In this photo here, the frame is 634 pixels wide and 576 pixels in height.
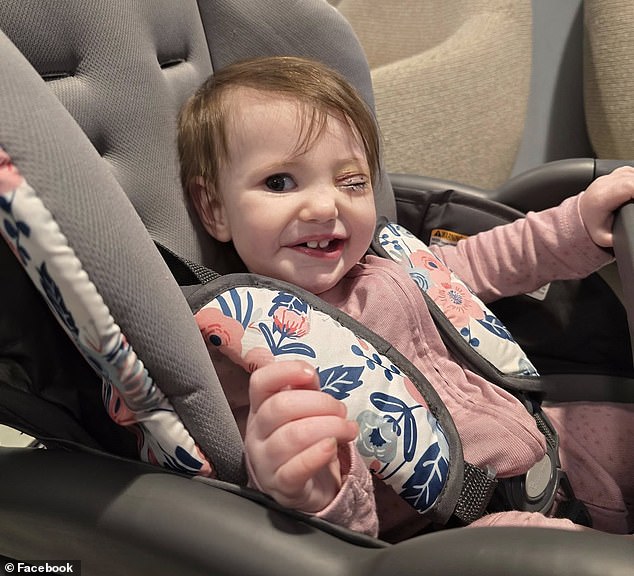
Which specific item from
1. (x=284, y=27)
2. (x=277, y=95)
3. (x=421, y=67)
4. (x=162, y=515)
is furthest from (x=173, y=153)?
(x=421, y=67)

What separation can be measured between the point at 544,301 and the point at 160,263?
61 centimetres

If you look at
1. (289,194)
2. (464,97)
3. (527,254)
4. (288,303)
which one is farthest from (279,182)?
(464,97)

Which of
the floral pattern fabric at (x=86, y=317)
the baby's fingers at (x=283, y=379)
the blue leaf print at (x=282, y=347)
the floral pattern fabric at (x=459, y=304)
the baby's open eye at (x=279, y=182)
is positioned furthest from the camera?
the floral pattern fabric at (x=459, y=304)

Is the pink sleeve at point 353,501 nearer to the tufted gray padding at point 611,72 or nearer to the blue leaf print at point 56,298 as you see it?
the blue leaf print at point 56,298

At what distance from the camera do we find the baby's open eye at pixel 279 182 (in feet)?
2.32

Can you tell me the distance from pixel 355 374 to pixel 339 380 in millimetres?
17

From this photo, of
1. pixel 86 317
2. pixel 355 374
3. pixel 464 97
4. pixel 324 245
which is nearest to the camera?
pixel 86 317

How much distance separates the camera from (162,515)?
466 millimetres

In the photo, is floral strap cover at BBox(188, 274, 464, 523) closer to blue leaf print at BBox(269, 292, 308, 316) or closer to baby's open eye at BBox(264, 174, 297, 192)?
blue leaf print at BBox(269, 292, 308, 316)

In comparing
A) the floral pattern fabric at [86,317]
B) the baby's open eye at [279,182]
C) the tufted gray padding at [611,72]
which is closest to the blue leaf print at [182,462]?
the floral pattern fabric at [86,317]

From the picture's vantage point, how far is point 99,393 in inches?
22.6

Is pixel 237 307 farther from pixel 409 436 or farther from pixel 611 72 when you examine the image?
pixel 611 72

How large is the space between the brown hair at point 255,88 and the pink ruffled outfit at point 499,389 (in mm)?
176

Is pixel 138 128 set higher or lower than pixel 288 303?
higher
